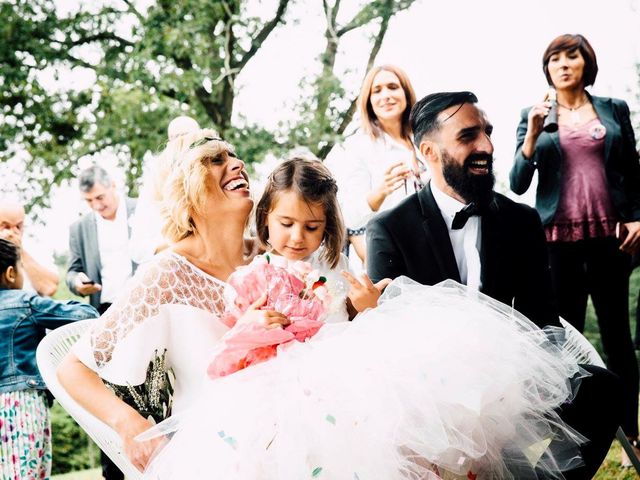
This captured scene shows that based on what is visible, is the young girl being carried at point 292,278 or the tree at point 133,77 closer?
the young girl being carried at point 292,278

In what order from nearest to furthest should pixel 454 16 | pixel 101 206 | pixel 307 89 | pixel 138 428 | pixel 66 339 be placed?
pixel 138 428
pixel 66 339
pixel 101 206
pixel 454 16
pixel 307 89

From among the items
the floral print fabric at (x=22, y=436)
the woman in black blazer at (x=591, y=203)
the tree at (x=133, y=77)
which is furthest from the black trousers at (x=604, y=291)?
the tree at (x=133, y=77)

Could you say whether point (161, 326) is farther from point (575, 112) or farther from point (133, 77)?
point (133, 77)

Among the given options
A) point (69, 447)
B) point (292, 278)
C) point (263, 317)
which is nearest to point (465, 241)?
point (292, 278)

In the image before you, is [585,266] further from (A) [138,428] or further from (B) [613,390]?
(A) [138,428]

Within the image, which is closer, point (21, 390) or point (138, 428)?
point (138, 428)

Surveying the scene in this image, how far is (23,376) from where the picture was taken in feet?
8.91

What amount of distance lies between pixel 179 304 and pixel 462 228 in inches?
32.1

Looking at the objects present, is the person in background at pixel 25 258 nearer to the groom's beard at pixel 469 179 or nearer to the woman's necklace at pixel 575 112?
the groom's beard at pixel 469 179

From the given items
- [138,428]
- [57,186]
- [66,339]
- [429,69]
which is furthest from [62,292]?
[138,428]

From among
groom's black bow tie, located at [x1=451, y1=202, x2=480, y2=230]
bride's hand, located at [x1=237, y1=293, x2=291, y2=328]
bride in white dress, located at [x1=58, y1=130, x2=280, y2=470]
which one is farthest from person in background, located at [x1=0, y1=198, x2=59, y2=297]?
groom's black bow tie, located at [x1=451, y1=202, x2=480, y2=230]

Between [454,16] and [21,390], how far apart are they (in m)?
3.77

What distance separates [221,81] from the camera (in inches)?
273

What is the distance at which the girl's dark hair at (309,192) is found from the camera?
7.30 feet
